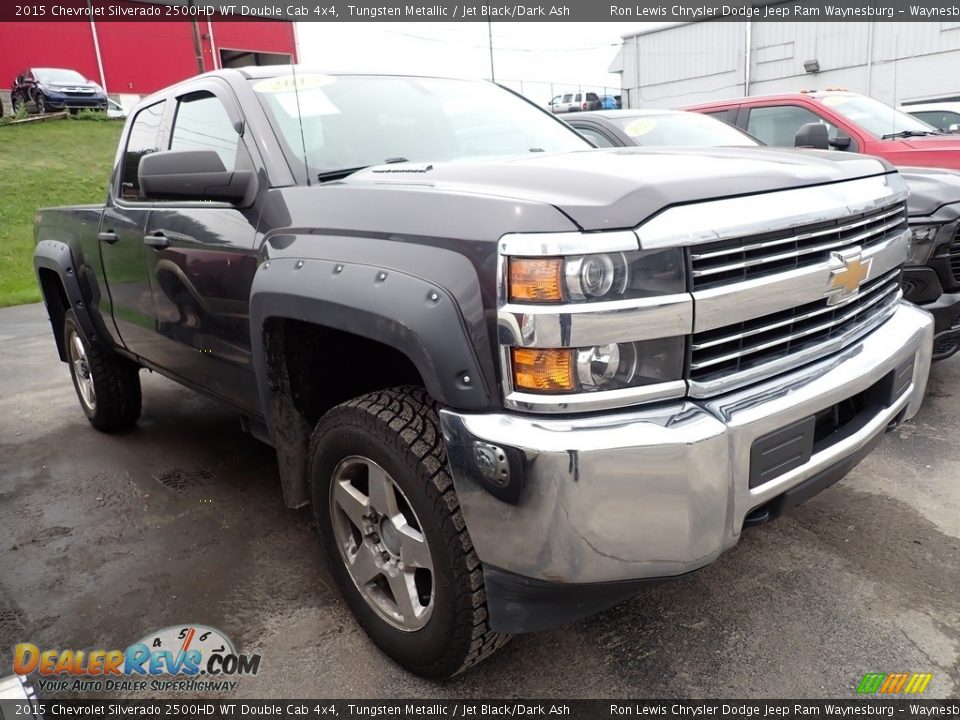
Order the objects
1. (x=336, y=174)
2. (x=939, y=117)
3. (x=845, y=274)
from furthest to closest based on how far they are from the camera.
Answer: (x=939, y=117), (x=336, y=174), (x=845, y=274)

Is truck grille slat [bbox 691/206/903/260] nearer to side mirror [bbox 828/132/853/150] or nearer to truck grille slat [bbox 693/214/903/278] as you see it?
truck grille slat [bbox 693/214/903/278]

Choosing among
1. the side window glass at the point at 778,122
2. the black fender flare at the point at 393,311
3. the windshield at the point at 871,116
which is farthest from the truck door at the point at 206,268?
the windshield at the point at 871,116

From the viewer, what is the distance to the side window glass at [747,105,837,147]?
664 cm

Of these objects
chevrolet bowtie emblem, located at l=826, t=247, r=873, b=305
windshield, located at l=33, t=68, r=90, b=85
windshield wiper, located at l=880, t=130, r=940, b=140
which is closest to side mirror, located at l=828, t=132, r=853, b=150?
windshield wiper, located at l=880, t=130, r=940, b=140

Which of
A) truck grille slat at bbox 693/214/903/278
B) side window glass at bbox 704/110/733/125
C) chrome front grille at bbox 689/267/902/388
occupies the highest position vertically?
side window glass at bbox 704/110/733/125

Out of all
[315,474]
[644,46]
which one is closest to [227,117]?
[315,474]

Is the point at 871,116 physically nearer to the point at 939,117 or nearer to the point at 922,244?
the point at 922,244

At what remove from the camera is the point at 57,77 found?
21.5m

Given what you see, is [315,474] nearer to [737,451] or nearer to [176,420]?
[737,451]

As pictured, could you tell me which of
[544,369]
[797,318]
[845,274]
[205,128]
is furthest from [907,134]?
[544,369]

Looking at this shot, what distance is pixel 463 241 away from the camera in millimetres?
1669

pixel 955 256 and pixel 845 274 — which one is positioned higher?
pixel 845 274

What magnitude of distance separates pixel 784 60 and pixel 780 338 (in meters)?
24.7

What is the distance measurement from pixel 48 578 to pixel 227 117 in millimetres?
1887
